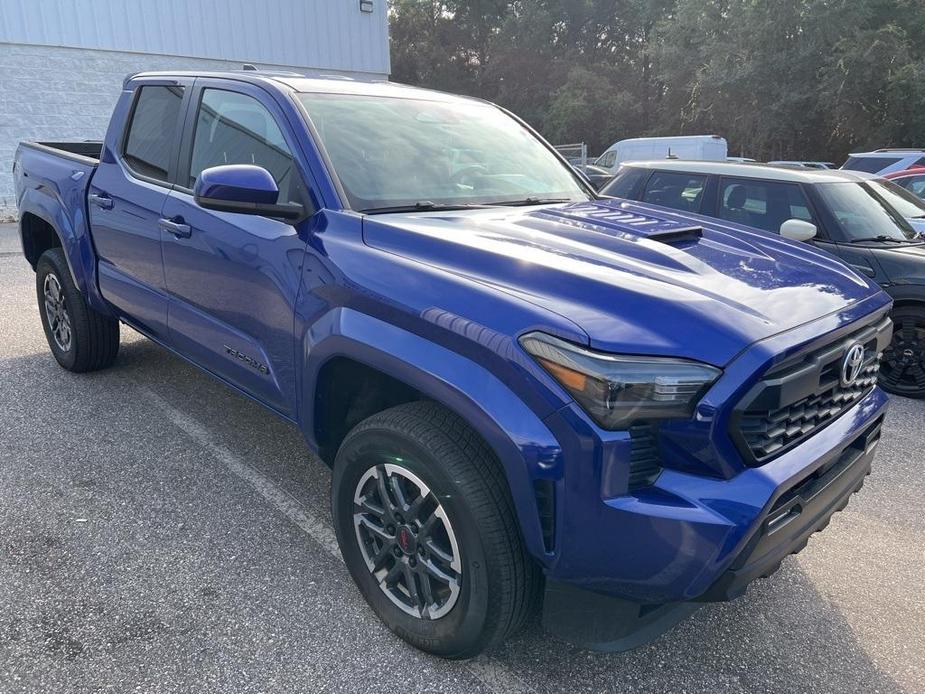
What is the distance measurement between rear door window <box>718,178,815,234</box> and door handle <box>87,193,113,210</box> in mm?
4549

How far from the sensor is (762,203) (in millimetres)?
5859

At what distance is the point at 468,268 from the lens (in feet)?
7.21

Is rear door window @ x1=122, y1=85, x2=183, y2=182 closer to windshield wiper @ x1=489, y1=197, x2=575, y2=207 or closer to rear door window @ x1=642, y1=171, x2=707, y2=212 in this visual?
windshield wiper @ x1=489, y1=197, x2=575, y2=207

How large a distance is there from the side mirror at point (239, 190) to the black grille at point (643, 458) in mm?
1532

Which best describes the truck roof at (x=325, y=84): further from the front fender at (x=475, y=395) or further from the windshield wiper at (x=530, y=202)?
the front fender at (x=475, y=395)

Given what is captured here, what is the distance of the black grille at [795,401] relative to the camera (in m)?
1.86

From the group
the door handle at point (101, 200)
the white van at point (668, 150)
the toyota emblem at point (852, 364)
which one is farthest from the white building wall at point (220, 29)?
the toyota emblem at point (852, 364)

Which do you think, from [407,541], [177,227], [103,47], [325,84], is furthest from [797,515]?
[103,47]

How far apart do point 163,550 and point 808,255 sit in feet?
9.31

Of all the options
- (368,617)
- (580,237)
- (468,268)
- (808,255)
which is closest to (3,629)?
(368,617)

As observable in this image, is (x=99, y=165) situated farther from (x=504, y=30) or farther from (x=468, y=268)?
(x=504, y=30)

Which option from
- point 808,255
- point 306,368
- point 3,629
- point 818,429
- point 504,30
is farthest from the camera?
point 504,30

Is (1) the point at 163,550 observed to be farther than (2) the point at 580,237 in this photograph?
Yes

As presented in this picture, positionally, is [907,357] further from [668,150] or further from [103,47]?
[668,150]
